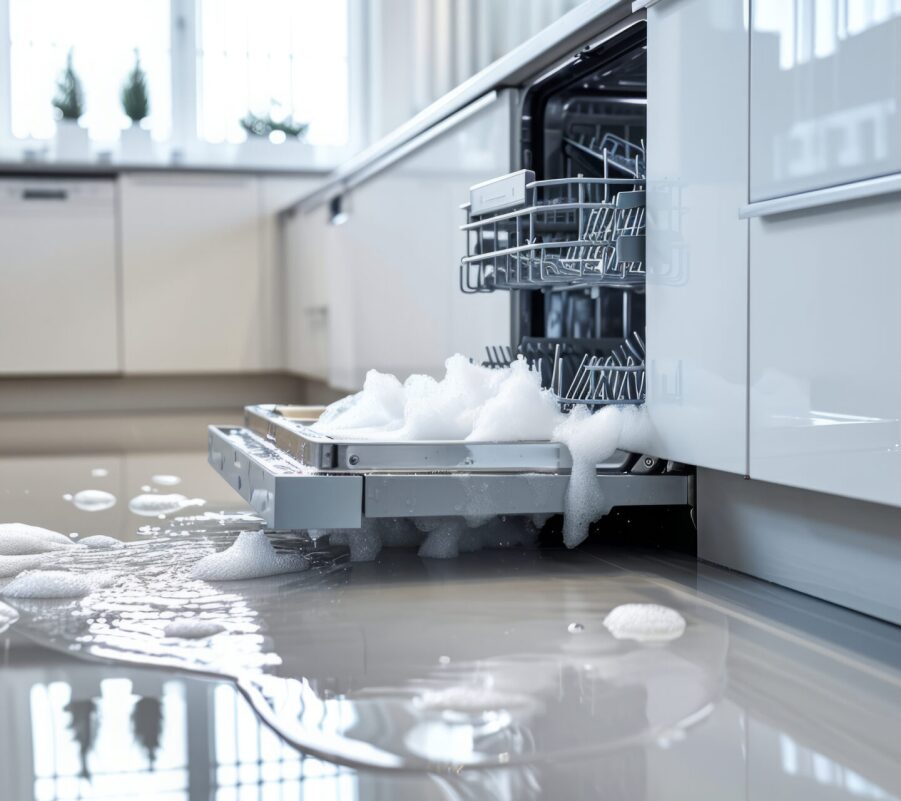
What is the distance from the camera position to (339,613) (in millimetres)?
1486

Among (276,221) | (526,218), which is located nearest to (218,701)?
(526,218)

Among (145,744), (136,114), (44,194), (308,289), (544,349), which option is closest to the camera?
(145,744)

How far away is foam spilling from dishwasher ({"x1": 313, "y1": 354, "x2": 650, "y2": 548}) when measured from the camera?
1.73 meters

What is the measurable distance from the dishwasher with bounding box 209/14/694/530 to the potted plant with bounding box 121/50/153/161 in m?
2.91

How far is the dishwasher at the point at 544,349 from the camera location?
1.65 m

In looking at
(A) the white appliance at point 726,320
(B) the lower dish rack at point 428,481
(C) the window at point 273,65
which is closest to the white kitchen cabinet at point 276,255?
(C) the window at point 273,65

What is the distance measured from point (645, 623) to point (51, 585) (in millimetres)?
790

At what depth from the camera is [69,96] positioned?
201 inches

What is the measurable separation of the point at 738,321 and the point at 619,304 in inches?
38.5

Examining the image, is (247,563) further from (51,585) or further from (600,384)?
(600,384)

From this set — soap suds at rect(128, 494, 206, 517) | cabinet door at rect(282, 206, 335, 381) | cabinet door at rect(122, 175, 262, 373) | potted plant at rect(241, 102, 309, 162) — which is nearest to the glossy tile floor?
soap suds at rect(128, 494, 206, 517)

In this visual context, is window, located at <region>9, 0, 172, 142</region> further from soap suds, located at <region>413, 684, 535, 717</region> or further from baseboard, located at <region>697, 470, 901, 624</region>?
soap suds, located at <region>413, 684, 535, 717</region>

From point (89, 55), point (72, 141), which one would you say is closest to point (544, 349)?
point (72, 141)

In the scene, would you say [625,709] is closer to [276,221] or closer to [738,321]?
[738,321]
